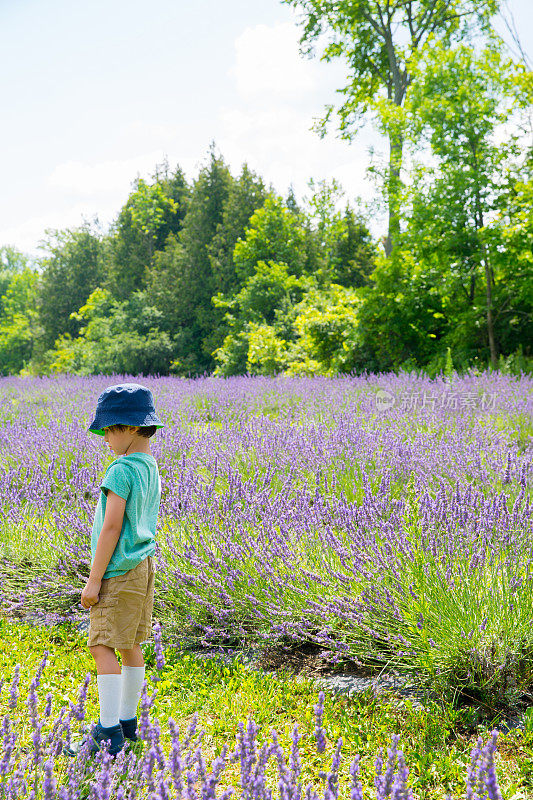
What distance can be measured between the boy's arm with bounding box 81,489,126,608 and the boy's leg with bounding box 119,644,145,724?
0.90 ft

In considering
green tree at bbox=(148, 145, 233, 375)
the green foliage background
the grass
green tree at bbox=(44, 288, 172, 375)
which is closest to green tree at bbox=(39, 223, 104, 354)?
the green foliage background

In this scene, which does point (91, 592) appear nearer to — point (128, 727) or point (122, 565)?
point (122, 565)

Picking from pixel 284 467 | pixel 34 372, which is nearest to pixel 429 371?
pixel 284 467

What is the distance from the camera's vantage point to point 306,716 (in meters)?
2.14

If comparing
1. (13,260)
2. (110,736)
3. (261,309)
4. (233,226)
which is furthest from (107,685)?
(13,260)

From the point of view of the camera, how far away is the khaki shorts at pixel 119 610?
1.94 meters

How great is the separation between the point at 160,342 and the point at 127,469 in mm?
18570

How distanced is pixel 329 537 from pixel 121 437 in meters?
1.16

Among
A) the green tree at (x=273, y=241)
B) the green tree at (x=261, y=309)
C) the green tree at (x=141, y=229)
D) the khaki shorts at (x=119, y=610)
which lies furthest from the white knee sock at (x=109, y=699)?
the green tree at (x=141, y=229)

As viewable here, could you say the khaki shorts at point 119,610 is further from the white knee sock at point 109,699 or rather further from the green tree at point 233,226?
the green tree at point 233,226

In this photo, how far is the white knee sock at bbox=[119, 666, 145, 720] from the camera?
2.05m

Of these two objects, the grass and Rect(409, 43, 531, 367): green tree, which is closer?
the grass

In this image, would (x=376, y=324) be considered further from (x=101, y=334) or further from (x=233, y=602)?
(x=101, y=334)

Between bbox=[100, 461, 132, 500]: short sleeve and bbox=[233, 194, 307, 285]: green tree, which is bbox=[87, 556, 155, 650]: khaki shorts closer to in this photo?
bbox=[100, 461, 132, 500]: short sleeve
